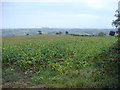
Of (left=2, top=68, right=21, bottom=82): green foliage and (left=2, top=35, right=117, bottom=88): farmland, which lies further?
(left=2, top=68, right=21, bottom=82): green foliage

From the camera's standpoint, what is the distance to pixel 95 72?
3.38 metres

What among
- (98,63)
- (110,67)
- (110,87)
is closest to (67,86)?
(110,87)

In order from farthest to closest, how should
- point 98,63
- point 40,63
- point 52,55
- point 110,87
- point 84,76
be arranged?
point 52,55
point 40,63
point 98,63
point 84,76
point 110,87

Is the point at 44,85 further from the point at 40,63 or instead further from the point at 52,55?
the point at 52,55

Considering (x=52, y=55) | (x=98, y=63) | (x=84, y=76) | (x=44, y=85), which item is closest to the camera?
(x=44, y=85)

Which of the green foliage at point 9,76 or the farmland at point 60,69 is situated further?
the green foliage at point 9,76

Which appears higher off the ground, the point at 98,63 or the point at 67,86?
the point at 98,63

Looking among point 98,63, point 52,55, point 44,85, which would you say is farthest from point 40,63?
point 98,63

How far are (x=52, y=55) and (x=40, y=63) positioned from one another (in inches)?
28.4

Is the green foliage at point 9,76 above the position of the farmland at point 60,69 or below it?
below

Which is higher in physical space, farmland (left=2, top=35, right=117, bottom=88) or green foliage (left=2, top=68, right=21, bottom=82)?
farmland (left=2, top=35, right=117, bottom=88)

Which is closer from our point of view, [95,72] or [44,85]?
[44,85]

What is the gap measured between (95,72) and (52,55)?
175 centimetres

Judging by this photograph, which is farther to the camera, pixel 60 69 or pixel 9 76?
pixel 60 69
